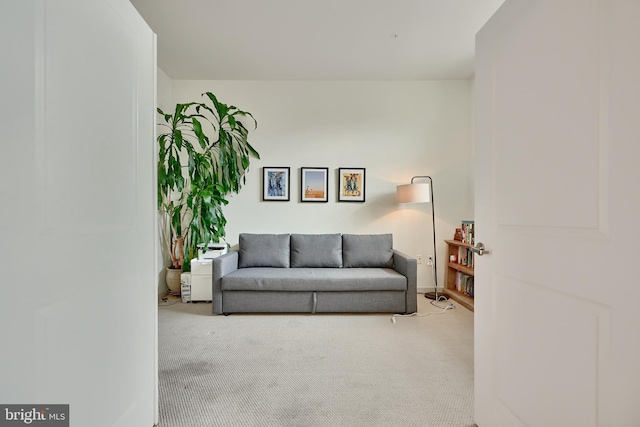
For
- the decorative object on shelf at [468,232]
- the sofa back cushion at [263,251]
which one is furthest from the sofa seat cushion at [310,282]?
the decorative object on shelf at [468,232]

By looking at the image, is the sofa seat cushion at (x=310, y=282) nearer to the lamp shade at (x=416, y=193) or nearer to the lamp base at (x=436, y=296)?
the lamp base at (x=436, y=296)

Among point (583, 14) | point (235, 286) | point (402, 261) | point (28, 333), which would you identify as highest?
point (583, 14)

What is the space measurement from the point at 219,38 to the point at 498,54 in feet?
8.74

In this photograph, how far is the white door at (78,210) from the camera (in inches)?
29.8

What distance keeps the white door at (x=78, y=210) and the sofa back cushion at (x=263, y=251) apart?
83.5 inches

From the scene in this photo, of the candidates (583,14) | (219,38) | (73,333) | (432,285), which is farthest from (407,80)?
(73,333)

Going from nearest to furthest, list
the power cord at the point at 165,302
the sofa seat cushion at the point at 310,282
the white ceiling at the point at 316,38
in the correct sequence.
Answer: the white ceiling at the point at 316,38 < the sofa seat cushion at the point at 310,282 < the power cord at the point at 165,302

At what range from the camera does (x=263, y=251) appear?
3594 mm

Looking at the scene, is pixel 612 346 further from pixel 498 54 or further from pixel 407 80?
pixel 407 80

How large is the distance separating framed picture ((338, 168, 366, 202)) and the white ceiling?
4.14 feet

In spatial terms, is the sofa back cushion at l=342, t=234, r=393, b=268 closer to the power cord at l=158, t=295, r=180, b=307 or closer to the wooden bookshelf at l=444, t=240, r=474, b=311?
the wooden bookshelf at l=444, t=240, r=474, b=311

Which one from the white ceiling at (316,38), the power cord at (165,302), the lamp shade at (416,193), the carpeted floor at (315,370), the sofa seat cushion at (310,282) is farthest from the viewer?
the lamp shade at (416,193)

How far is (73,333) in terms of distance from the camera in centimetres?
94

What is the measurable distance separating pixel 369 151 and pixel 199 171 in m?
2.20
